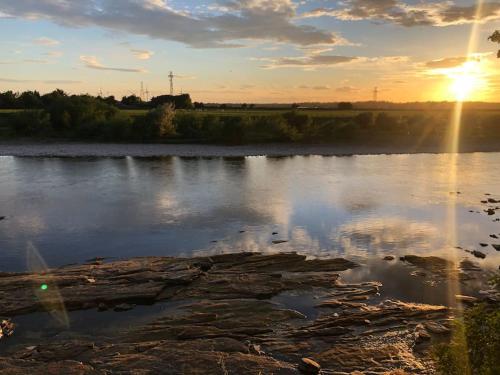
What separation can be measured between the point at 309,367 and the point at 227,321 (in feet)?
13.2

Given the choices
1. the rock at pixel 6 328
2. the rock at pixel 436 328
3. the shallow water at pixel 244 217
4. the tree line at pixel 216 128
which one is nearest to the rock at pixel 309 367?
the shallow water at pixel 244 217

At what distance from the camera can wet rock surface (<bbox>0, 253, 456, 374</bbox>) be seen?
13805 mm

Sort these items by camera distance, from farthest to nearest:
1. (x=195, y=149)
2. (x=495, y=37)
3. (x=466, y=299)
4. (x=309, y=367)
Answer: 1. (x=195, y=149)
2. (x=466, y=299)
3. (x=309, y=367)
4. (x=495, y=37)

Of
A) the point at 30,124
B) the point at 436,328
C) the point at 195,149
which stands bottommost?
the point at 436,328

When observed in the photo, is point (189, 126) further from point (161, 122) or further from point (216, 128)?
point (216, 128)

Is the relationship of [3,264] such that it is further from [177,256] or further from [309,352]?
[309,352]

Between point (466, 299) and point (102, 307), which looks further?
point (466, 299)

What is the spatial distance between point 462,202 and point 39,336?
32.7 metres

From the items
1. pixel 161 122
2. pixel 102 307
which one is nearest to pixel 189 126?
pixel 161 122

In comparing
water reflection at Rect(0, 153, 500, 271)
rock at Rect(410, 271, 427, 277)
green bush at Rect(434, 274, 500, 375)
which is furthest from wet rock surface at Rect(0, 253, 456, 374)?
green bush at Rect(434, 274, 500, 375)

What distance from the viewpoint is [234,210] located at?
3425cm

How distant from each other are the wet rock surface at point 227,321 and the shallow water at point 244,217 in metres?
0.86

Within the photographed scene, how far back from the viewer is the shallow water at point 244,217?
22156mm

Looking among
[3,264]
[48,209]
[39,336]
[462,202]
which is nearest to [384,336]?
[39,336]
